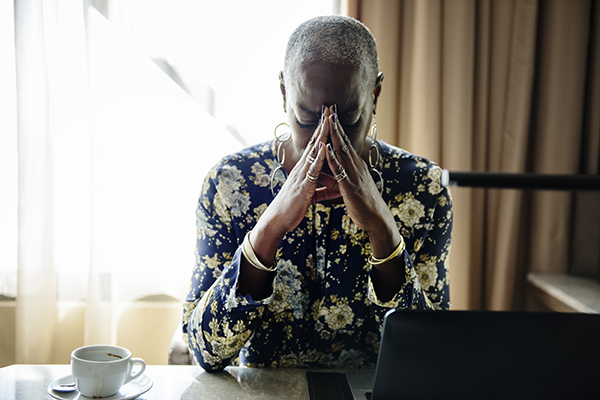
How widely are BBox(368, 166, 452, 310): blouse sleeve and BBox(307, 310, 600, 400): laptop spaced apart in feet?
1.74

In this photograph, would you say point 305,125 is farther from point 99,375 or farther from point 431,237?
point 99,375

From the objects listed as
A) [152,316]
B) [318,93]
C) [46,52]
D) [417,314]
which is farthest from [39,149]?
[417,314]

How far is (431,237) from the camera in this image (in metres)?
1.15

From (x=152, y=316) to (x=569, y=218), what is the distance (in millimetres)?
1873

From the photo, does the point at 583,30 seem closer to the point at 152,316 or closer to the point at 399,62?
the point at 399,62

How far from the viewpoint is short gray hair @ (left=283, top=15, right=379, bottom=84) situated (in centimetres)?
91

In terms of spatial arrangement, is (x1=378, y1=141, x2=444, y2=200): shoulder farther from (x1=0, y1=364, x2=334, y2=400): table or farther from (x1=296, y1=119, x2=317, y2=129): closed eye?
(x1=0, y1=364, x2=334, y2=400): table

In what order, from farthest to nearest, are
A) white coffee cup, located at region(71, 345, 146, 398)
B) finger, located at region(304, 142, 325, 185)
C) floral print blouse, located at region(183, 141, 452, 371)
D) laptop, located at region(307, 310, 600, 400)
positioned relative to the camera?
floral print blouse, located at region(183, 141, 452, 371)
finger, located at region(304, 142, 325, 185)
white coffee cup, located at region(71, 345, 146, 398)
laptop, located at region(307, 310, 600, 400)

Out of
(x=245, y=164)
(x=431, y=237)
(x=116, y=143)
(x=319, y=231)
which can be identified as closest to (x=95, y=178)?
(x=116, y=143)

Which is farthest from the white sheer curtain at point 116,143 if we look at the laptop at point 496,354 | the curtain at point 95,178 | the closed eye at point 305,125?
the laptop at point 496,354

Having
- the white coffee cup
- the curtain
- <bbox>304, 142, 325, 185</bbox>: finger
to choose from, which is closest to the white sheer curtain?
the curtain

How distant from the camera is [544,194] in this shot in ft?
6.14

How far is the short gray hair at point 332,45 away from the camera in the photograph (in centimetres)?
91

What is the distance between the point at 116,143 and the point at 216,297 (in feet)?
4.23
